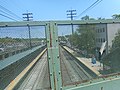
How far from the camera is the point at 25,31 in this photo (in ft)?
9.11

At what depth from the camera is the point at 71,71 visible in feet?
11.0

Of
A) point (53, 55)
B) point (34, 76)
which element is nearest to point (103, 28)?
point (34, 76)

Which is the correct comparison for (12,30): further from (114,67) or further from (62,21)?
(114,67)

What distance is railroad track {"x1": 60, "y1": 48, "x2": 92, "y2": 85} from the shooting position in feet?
10.4

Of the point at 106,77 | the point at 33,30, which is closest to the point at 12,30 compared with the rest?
the point at 33,30

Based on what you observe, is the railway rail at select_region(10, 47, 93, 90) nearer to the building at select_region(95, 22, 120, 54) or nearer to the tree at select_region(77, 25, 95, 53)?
the tree at select_region(77, 25, 95, 53)

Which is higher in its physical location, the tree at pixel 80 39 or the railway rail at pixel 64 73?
the tree at pixel 80 39

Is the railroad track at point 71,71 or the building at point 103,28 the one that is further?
the building at point 103,28

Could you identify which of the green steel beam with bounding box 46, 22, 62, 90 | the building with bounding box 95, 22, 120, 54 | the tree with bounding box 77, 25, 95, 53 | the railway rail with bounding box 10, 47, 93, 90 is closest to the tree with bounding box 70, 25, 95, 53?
the tree with bounding box 77, 25, 95, 53

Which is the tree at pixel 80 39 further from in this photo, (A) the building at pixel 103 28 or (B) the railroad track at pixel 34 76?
(B) the railroad track at pixel 34 76

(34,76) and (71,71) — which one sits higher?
(71,71)

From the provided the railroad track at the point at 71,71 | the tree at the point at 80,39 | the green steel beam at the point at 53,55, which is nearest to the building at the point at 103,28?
the tree at the point at 80,39

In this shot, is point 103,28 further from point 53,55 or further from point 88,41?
point 53,55

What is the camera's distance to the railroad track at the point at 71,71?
10.4ft
